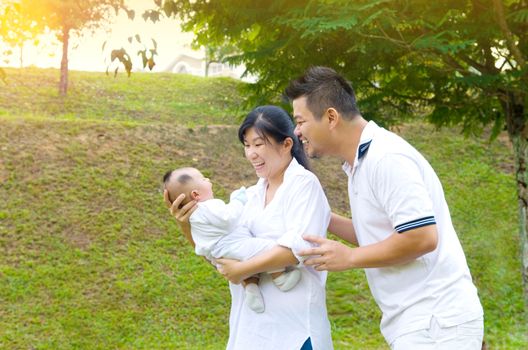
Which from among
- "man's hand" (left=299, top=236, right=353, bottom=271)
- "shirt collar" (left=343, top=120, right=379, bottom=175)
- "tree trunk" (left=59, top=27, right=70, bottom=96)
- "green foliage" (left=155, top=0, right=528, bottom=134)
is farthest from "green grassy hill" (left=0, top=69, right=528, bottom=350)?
"shirt collar" (left=343, top=120, right=379, bottom=175)

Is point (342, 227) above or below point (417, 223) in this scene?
below

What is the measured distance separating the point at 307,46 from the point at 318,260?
4.63m

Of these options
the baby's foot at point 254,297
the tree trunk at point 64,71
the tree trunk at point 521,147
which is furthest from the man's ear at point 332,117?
the tree trunk at point 64,71

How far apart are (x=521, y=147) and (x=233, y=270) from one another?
18.6 ft

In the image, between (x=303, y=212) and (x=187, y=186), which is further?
(x=187, y=186)

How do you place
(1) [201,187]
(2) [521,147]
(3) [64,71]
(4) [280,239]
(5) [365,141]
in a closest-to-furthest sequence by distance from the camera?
(5) [365,141] < (4) [280,239] < (1) [201,187] < (2) [521,147] < (3) [64,71]

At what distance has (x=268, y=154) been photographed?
9.42 ft

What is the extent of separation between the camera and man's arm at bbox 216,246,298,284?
257 cm

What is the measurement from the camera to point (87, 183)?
11516mm

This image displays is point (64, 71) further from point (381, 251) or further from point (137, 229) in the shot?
point (381, 251)

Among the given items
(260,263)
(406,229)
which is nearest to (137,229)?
(260,263)

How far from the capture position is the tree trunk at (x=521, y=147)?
7246 mm

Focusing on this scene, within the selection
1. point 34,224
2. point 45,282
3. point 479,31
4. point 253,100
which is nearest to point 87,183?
point 34,224

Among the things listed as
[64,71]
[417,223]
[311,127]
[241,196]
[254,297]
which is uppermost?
[311,127]
